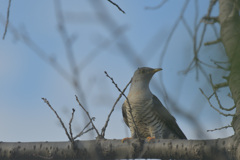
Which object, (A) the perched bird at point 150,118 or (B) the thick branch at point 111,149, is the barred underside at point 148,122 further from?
(B) the thick branch at point 111,149

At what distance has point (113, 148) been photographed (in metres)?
3.56

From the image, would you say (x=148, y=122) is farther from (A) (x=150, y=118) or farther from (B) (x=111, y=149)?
(B) (x=111, y=149)

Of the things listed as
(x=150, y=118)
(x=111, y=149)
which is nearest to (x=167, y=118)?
(x=150, y=118)

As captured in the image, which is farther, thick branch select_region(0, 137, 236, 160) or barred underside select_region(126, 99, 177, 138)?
barred underside select_region(126, 99, 177, 138)

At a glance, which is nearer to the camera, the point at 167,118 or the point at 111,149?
the point at 111,149

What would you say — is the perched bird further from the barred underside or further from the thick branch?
the thick branch

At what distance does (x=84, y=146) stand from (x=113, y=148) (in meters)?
0.30

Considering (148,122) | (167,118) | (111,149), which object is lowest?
(148,122)

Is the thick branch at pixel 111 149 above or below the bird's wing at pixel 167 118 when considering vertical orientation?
above

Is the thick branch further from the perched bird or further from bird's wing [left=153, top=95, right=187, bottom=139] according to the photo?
bird's wing [left=153, top=95, right=187, bottom=139]

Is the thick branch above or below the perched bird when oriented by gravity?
above

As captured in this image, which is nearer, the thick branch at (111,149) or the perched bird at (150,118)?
the thick branch at (111,149)

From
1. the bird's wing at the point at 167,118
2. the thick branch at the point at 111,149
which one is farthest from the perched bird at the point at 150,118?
the thick branch at the point at 111,149

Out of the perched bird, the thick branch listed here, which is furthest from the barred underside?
the thick branch
